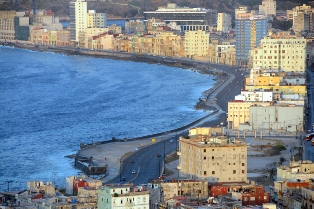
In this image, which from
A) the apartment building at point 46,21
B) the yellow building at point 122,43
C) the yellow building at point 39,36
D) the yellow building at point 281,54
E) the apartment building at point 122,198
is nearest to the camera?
the apartment building at point 122,198

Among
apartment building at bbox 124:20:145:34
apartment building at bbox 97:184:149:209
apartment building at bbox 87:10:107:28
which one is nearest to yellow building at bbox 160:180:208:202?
apartment building at bbox 97:184:149:209

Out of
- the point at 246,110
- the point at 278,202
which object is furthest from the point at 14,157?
the point at 278,202

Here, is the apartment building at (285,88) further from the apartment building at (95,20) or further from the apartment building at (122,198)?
the apartment building at (95,20)

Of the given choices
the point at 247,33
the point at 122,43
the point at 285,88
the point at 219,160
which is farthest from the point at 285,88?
the point at 122,43

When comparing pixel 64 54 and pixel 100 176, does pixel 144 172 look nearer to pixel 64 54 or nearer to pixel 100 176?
pixel 100 176

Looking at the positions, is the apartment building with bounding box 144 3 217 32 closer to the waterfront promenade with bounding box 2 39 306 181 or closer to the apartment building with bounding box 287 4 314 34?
the apartment building with bounding box 287 4 314 34

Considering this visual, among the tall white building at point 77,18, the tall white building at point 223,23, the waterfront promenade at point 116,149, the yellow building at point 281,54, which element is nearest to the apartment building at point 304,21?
the tall white building at point 223,23

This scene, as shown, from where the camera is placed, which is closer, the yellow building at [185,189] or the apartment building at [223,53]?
the yellow building at [185,189]
